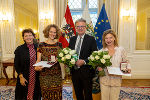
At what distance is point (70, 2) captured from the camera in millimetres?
4973

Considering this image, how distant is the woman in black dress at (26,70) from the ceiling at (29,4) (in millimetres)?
3031

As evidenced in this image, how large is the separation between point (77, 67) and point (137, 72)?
3.88 meters

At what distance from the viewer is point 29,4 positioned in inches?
192

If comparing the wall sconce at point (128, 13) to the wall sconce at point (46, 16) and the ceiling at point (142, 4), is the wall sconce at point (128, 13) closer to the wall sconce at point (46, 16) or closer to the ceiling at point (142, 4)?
the ceiling at point (142, 4)

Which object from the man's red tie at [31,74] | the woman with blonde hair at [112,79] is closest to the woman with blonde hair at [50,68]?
the man's red tie at [31,74]

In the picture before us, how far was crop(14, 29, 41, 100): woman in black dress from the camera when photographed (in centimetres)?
218

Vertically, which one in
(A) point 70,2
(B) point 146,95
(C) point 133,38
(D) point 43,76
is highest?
(A) point 70,2

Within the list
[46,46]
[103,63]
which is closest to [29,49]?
[46,46]

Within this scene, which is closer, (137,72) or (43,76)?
(43,76)

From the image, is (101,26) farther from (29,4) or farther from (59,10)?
(29,4)

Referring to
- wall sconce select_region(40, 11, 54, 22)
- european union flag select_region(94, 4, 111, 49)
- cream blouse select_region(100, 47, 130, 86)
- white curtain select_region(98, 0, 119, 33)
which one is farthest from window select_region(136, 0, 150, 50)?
wall sconce select_region(40, 11, 54, 22)

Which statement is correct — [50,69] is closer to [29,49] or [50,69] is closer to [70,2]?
[29,49]

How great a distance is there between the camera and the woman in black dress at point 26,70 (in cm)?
218

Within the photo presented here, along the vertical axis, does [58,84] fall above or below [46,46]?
below
